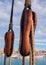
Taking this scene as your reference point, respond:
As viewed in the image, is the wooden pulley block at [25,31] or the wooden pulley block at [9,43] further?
the wooden pulley block at [9,43]

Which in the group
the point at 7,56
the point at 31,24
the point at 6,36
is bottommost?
the point at 7,56

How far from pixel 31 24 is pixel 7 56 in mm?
329

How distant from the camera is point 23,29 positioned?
3.04ft

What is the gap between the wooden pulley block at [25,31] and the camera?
0.90 metres

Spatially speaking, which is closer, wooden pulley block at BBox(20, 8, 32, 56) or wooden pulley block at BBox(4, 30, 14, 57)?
wooden pulley block at BBox(20, 8, 32, 56)

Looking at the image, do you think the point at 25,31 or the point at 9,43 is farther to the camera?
the point at 9,43

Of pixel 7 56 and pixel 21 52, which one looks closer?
pixel 21 52

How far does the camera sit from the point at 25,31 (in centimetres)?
92

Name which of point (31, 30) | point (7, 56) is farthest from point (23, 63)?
point (7, 56)

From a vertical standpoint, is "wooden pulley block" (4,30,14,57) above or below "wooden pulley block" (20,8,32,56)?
below

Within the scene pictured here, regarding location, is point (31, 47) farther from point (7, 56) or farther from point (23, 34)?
point (7, 56)

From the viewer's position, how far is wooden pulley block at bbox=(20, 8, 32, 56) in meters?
0.90

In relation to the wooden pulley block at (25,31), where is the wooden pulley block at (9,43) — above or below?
below

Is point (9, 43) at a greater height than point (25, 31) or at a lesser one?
lesser
